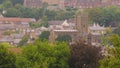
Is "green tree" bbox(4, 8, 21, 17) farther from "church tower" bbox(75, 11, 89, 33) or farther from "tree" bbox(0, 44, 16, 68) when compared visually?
"tree" bbox(0, 44, 16, 68)

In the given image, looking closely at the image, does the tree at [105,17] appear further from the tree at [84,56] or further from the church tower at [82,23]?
the tree at [84,56]

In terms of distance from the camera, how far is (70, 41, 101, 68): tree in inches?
1175

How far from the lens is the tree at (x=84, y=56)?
97.9 feet

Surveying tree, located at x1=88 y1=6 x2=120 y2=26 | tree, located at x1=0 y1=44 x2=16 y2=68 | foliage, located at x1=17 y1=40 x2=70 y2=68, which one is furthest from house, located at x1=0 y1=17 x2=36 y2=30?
tree, located at x1=0 y1=44 x2=16 y2=68

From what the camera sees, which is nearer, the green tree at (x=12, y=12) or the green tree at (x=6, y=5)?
the green tree at (x=12, y=12)

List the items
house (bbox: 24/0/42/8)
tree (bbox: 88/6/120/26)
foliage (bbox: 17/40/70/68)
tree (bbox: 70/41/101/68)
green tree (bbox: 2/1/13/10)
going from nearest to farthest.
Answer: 1. foliage (bbox: 17/40/70/68)
2. tree (bbox: 70/41/101/68)
3. tree (bbox: 88/6/120/26)
4. green tree (bbox: 2/1/13/10)
5. house (bbox: 24/0/42/8)

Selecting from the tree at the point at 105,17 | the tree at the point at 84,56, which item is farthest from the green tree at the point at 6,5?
the tree at the point at 84,56

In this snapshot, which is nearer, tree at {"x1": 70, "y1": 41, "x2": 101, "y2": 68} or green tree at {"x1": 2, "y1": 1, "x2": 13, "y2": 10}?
tree at {"x1": 70, "y1": 41, "x2": 101, "y2": 68}

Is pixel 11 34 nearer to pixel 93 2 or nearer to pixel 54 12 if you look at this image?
pixel 54 12

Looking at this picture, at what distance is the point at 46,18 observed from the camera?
3248 inches

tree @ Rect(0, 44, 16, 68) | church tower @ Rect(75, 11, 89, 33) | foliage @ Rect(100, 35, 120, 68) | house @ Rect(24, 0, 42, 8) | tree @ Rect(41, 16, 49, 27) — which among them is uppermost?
foliage @ Rect(100, 35, 120, 68)

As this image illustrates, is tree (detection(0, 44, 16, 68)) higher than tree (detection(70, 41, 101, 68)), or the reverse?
tree (detection(0, 44, 16, 68))

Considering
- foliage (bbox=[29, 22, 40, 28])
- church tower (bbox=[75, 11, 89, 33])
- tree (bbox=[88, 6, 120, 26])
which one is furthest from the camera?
tree (bbox=[88, 6, 120, 26])

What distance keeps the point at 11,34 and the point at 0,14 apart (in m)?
18.1
